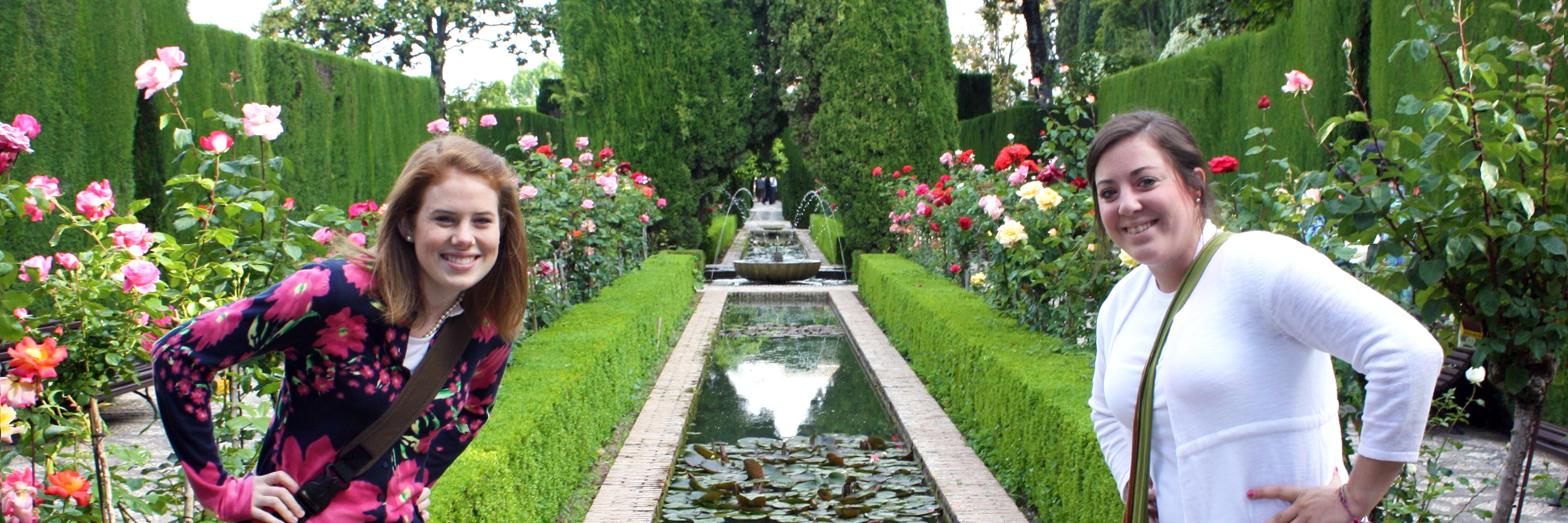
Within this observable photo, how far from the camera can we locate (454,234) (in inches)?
66.0

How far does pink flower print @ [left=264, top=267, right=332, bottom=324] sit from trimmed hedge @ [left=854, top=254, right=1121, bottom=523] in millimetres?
2129

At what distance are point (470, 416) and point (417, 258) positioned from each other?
0.37 metres

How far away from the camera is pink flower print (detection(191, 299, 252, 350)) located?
4.87 feet

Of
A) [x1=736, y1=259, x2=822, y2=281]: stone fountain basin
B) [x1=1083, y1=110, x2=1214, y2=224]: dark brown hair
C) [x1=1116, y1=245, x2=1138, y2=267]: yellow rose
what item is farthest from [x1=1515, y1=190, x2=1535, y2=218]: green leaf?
[x1=736, y1=259, x2=822, y2=281]: stone fountain basin

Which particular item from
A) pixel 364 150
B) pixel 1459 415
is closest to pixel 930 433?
pixel 1459 415

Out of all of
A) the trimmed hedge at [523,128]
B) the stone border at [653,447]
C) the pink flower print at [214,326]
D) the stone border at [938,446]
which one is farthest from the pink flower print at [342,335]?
the trimmed hedge at [523,128]

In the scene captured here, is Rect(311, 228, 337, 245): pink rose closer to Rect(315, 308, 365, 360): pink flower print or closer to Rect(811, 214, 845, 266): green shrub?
Rect(315, 308, 365, 360): pink flower print

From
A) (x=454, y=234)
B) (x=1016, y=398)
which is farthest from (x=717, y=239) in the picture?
(x=454, y=234)

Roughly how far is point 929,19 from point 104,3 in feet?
35.9

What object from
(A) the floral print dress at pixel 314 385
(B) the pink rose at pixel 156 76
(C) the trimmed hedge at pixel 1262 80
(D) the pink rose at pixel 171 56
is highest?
(C) the trimmed hedge at pixel 1262 80

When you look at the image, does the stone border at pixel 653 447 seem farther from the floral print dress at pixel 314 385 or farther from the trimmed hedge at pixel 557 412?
the floral print dress at pixel 314 385

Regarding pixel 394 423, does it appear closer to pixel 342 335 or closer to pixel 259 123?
pixel 342 335

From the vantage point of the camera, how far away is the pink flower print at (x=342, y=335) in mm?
1572

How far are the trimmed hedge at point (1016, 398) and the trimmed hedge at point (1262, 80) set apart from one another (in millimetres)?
1785
